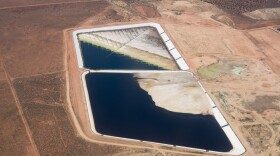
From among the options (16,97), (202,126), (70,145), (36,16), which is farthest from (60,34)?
(202,126)

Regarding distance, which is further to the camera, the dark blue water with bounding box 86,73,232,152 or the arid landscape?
the dark blue water with bounding box 86,73,232,152

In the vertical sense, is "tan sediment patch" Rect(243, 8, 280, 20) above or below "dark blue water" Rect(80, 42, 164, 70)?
above

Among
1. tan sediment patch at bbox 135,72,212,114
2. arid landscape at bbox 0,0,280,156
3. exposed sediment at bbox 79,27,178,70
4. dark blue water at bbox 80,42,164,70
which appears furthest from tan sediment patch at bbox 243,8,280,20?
dark blue water at bbox 80,42,164,70

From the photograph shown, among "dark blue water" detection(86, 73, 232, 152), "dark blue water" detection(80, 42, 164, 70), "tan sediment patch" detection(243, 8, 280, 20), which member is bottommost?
"dark blue water" detection(86, 73, 232, 152)

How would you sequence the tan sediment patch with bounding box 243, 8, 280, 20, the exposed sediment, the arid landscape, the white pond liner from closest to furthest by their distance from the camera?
the arid landscape, the white pond liner, the exposed sediment, the tan sediment patch with bounding box 243, 8, 280, 20

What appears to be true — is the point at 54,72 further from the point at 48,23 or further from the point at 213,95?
the point at 213,95

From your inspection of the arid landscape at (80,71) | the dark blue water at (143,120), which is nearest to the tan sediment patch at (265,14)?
the arid landscape at (80,71)

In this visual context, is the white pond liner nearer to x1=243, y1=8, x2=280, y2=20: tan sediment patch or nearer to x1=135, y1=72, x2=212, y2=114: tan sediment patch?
x1=135, y1=72, x2=212, y2=114: tan sediment patch

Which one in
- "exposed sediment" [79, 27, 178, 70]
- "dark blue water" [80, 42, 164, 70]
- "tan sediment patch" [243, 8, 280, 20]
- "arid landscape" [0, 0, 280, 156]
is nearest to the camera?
"arid landscape" [0, 0, 280, 156]
